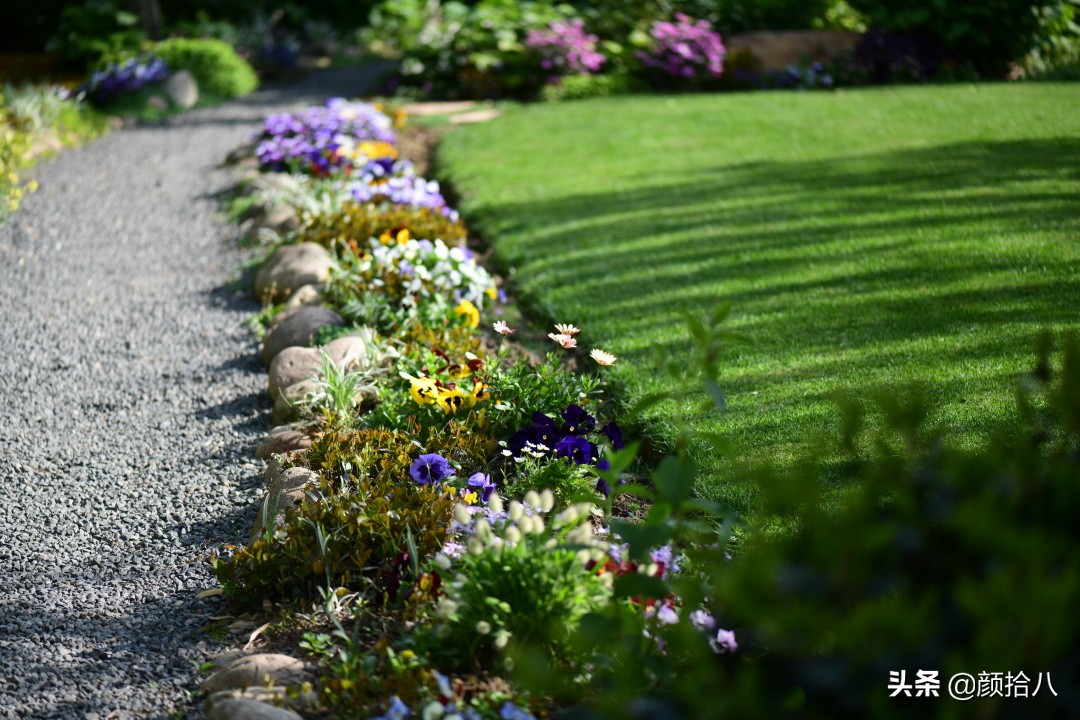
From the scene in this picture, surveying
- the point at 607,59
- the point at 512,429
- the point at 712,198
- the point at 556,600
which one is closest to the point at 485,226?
the point at 712,198

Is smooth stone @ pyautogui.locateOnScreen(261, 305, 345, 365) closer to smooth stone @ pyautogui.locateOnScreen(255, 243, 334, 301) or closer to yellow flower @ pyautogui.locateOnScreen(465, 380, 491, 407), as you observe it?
smooth stone @ pyautogui.locateOnScreen(255, 243, 334, 301)

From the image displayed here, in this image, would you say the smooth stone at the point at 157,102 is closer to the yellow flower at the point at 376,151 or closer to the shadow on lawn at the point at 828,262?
the yellow flower at the point at 376,151

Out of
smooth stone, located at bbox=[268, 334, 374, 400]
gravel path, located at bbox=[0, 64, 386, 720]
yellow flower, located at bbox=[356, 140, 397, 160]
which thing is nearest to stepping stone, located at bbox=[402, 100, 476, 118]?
yellow flower, located at bbox=[356, 140, 397, 160]

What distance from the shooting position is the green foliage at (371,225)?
5.33 meters

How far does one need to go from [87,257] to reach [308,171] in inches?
72.2

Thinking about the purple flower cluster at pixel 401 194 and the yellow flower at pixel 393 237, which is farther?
the purple flower cluster at pixel 401 194

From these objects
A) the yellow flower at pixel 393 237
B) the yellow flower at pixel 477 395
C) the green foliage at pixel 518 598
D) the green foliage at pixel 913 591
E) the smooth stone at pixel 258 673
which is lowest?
the yellow flower at pixel 393 237

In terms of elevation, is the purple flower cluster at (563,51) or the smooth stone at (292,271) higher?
the smooth stone at (292,271)

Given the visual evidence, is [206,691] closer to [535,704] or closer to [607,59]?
[535,704]

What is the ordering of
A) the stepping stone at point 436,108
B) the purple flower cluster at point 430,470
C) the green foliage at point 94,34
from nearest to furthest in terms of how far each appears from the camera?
the purple flower cluster at point 430,470, the stepping stone at point 436,108, the green foliage at point 94,34

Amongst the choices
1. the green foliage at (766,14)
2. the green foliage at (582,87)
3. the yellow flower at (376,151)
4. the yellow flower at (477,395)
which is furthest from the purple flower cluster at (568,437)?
the green foliage at (766,14)

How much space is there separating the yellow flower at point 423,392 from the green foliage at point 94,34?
10.1 m

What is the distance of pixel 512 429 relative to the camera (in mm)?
3400

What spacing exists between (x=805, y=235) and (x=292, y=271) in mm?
2815
